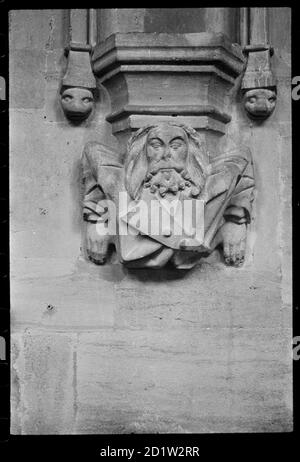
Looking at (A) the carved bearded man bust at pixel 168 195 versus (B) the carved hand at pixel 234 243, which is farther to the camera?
(B) the carved hand at pixel 234 243

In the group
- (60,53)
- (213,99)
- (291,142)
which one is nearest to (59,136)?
(60,53)

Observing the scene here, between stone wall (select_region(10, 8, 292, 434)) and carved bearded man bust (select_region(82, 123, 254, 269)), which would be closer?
carved bearded man bust (select_region(82, 123, 254, 269))

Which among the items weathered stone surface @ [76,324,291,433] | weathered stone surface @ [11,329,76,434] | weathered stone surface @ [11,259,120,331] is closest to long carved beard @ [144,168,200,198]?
weathered stone surface @ [11,259,120,331]

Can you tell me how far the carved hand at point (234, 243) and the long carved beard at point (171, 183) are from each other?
0.20 meters

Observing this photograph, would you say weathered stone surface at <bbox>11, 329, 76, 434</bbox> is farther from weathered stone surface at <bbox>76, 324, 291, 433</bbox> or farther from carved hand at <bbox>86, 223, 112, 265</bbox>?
carved hand at <bbox>86, 223, 112, 265</bbox>

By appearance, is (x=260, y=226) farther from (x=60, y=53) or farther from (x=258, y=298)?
(x=60, y=53)

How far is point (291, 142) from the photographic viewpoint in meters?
4.12

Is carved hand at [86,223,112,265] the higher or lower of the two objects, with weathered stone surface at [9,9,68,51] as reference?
lower

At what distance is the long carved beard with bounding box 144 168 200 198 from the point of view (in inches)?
154

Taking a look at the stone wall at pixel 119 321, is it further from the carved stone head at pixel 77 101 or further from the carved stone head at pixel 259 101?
the carved stone head at pixel 259 101

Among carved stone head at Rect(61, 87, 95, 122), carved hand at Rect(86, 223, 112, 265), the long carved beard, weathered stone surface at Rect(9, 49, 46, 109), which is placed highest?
weathered stone surface at Rect(9, 49, 46, 109)

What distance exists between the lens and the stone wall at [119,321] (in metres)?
4.02

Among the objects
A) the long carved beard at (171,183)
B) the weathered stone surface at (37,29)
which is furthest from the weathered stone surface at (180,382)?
the weathered stone surface at (37,29)

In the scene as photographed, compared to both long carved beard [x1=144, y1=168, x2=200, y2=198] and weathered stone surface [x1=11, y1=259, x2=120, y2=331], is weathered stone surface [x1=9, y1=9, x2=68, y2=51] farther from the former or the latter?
weathered stone surface [x1=11, y1=259, x2=120, y2=331]
